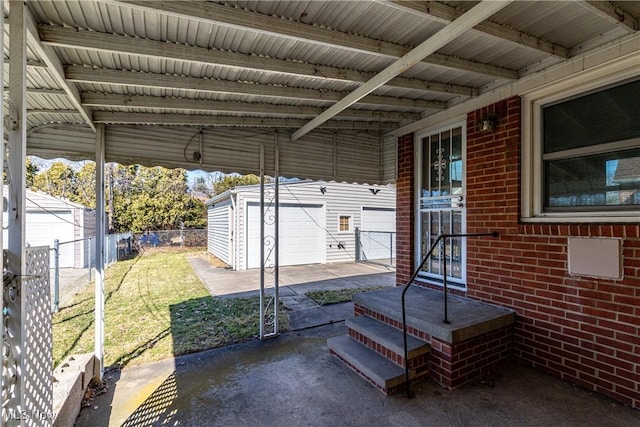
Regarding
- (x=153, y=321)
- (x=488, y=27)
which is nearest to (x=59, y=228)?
(x=153, y=321)

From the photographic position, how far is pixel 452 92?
333 cm

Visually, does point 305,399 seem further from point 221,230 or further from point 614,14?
point 221,230

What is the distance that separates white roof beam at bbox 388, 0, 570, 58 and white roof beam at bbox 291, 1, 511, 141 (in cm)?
8

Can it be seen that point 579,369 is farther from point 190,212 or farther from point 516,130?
point 190,212

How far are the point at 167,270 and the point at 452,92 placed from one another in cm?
983

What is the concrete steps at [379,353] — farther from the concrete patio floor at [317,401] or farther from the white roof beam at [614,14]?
the white roof beam at [614,14]

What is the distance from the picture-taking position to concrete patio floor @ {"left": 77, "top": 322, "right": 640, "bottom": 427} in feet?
7.95

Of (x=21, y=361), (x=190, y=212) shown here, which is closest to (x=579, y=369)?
(x=21, y=361)

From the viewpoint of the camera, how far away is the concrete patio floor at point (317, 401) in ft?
7.95

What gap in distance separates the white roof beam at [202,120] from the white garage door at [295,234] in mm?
6674

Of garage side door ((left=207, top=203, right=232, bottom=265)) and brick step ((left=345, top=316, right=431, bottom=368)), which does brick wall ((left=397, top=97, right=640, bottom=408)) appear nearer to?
brick step ((left=345, top=316, right=431, bottom=368))

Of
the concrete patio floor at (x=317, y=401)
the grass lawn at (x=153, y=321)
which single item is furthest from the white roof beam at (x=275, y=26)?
the grass lawn at (x=153, y=321)

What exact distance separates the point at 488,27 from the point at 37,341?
369 centimetres

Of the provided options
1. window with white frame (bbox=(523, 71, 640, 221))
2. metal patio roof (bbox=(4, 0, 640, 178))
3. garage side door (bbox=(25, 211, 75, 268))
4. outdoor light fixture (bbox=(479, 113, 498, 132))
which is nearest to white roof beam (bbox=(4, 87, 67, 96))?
metal patio roof (bbox=(4, 0, 640, 178))
